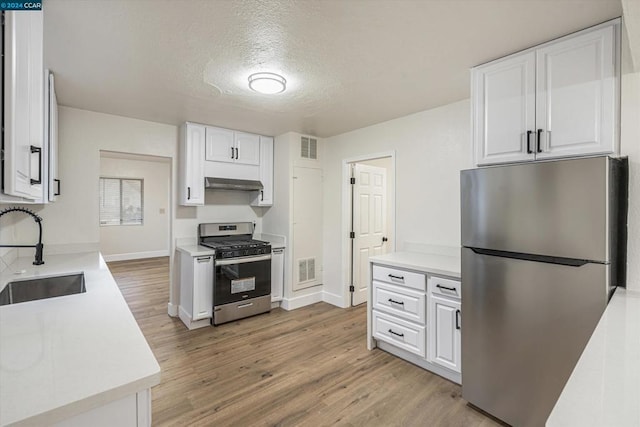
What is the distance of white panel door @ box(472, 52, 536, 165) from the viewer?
1.94m

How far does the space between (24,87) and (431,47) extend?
204 centimetres

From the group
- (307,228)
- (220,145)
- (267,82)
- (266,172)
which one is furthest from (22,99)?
(307,228)

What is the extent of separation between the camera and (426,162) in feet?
10.4

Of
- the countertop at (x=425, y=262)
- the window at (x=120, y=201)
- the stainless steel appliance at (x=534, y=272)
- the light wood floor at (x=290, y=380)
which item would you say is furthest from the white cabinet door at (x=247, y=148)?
the window at (x=120, y=201)

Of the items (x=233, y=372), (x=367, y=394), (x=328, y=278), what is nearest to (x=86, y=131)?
(x=233, y=372)

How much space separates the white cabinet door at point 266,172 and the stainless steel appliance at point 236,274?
0.56 m

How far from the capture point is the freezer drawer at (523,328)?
1.58 meters

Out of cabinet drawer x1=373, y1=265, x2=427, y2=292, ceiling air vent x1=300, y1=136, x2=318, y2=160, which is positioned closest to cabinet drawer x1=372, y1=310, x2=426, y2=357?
cabinet drawer x1=373, y1=265, x2=427, y2=292

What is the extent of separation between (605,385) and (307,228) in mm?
3660

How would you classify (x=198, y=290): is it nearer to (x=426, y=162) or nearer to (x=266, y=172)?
(x=266, y=172)

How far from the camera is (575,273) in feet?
5.21

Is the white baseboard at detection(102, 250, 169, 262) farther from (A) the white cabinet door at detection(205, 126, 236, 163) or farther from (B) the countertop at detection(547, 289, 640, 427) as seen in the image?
(B) the countertop at detection(547, 289, 640, 427)

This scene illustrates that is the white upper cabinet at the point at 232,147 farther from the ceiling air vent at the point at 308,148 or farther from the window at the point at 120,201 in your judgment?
the window at the point at 120,201

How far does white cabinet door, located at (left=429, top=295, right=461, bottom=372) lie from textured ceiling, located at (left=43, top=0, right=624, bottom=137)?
5.91 ft
